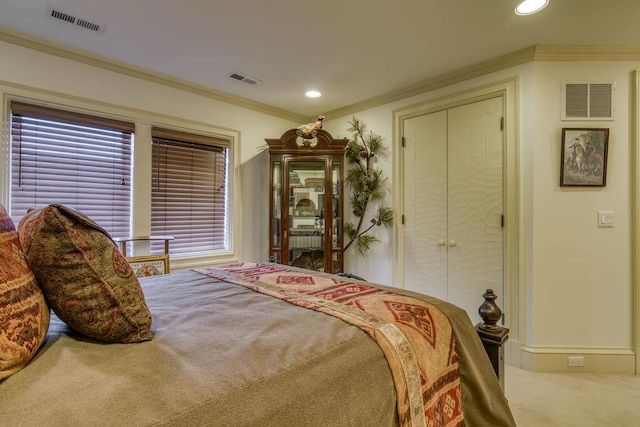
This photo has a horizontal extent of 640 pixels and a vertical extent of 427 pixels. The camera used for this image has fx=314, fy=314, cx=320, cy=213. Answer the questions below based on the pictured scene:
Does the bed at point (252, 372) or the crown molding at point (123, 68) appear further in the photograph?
the crown molding at point (123, 68)

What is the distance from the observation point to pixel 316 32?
217 centimetres

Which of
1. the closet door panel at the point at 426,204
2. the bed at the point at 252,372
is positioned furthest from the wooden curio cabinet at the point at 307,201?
the bed at the point at 252,372

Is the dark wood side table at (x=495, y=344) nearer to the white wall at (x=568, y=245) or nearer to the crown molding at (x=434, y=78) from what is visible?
the white wall at (x=568, y=245)

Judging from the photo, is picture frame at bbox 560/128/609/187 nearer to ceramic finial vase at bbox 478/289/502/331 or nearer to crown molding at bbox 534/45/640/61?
crown molding at bbox 534/45/640/61

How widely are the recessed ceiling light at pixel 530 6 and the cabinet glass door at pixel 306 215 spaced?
205cm

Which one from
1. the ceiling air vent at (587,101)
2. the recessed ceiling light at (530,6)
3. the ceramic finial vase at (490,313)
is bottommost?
the ceramic finial vase at (490,313)

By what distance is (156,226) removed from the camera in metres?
2.92

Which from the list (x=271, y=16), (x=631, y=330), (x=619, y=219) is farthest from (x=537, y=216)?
(x=271, y=16)

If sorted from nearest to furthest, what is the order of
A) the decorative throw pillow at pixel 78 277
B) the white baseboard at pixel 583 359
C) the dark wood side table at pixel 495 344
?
the decorative throw pillow at pixel 78 277
the dark wood side table at pixel 495 344
the white baseboard at pixel 583 359

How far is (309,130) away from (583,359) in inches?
117

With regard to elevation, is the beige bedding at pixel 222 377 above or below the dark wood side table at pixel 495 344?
above

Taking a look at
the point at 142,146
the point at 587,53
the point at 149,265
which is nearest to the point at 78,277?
the point at 149,265

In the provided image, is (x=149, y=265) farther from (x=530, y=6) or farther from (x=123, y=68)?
(x=530, y=6)

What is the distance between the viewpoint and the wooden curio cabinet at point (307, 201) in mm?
3322
